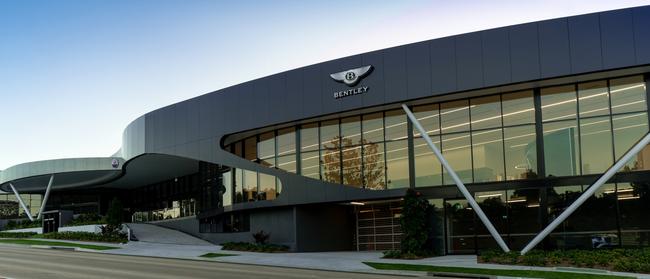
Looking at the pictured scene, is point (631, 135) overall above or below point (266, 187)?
above

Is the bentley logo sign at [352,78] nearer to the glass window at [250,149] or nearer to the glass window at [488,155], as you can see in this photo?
the glass window at [488,155]

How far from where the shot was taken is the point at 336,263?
26828 millimetres

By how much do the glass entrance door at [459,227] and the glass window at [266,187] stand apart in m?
10.1

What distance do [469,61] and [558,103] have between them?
4.37m

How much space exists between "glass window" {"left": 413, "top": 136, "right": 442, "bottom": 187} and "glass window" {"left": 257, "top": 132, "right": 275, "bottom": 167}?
352 inches

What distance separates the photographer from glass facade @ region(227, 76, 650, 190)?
28.0 metres

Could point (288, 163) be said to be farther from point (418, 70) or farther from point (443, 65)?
point (443, 65)

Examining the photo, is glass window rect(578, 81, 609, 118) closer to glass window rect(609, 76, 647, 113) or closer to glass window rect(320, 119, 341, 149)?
glass window rect(609, 76, 647, 113)

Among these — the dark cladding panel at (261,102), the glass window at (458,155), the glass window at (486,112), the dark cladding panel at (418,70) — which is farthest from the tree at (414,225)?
the dark cladding panel at (261,102)

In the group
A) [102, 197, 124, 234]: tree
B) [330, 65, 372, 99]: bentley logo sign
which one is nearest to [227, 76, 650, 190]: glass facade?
[330, 65, 372, 99]: bentley logo sign

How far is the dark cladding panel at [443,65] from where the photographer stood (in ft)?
99.7

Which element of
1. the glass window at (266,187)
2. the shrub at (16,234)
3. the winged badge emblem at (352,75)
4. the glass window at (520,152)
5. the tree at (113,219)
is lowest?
the shrub at (16,234)

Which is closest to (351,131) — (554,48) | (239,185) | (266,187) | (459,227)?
(266,187)

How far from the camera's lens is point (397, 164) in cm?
3272
